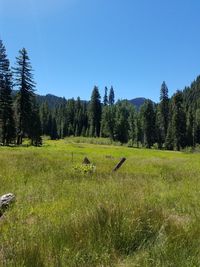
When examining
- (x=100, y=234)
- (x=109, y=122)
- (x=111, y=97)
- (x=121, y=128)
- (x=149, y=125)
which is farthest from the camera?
(x=111, y=97)

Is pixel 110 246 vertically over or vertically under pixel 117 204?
under

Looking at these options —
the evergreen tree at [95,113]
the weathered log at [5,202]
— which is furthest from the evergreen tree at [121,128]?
the weathered log at [5,202]

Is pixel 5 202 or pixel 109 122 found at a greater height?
pixel 109 122

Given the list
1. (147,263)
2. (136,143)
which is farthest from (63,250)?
(136,143)

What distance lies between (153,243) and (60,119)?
166 m

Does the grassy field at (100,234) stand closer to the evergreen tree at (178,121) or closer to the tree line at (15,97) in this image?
the tree line at (15,97)

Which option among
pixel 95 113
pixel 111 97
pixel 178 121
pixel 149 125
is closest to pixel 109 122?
pixel 95 113

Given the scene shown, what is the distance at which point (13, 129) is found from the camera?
6234cm

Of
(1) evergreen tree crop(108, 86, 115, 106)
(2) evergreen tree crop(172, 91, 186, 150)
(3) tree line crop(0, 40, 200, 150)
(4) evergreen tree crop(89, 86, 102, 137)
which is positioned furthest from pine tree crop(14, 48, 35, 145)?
(1) evergreen tree crop(108, 86, 115, 106)

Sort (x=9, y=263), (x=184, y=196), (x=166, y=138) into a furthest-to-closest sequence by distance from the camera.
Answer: (x=166, y=138) < (x=184, y=196) < (x=9, y=263)

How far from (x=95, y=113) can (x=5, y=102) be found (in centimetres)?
7388

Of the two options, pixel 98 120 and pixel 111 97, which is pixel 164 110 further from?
pixel 111 97

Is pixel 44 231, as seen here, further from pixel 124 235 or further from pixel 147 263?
pixel 147 263

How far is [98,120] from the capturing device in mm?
132000
